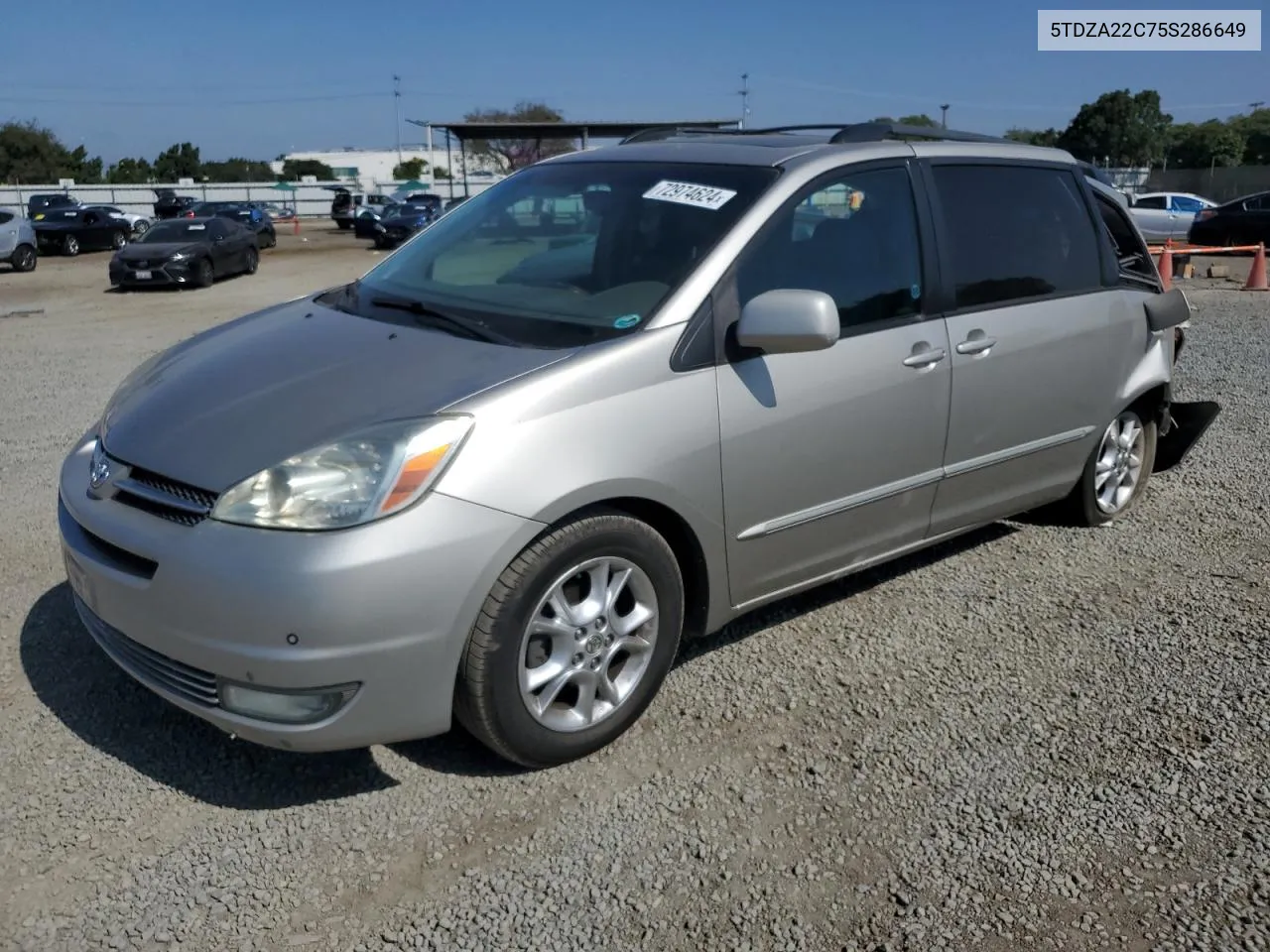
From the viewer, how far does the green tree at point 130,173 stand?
8519cm

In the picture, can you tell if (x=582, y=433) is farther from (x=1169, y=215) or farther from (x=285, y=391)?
(x=1169, y=215)

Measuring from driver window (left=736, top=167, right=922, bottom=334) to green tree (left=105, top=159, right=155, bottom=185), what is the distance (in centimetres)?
9018

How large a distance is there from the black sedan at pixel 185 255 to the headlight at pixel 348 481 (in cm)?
1801

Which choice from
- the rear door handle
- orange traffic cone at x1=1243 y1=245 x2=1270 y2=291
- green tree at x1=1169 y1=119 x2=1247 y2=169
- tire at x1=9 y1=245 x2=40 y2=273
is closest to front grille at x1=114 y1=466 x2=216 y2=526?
the rear door handle

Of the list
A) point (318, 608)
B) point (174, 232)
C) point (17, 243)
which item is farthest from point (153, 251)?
point (318, 608)

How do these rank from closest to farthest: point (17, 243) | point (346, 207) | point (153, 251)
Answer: point (153, 251)
point (17, 243)
point (346, 207)

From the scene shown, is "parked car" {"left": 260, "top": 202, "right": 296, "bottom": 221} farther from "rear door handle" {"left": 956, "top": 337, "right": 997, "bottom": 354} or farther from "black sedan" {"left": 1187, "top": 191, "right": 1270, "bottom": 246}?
"rear door handle" {"left": 956, "top": 337, "right": 997, "bottom": 354}

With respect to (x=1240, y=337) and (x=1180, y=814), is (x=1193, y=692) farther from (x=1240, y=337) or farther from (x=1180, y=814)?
(x=1240, y=337)

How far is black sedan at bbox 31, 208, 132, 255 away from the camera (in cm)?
2881

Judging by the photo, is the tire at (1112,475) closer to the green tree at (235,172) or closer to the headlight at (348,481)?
the headlight at (348,481)

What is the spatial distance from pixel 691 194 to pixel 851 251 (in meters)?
0.60

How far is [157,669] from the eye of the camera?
2.92 metres

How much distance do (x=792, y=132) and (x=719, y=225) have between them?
113 centimetres

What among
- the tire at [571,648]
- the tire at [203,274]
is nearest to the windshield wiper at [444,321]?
the tire at [571,648]
